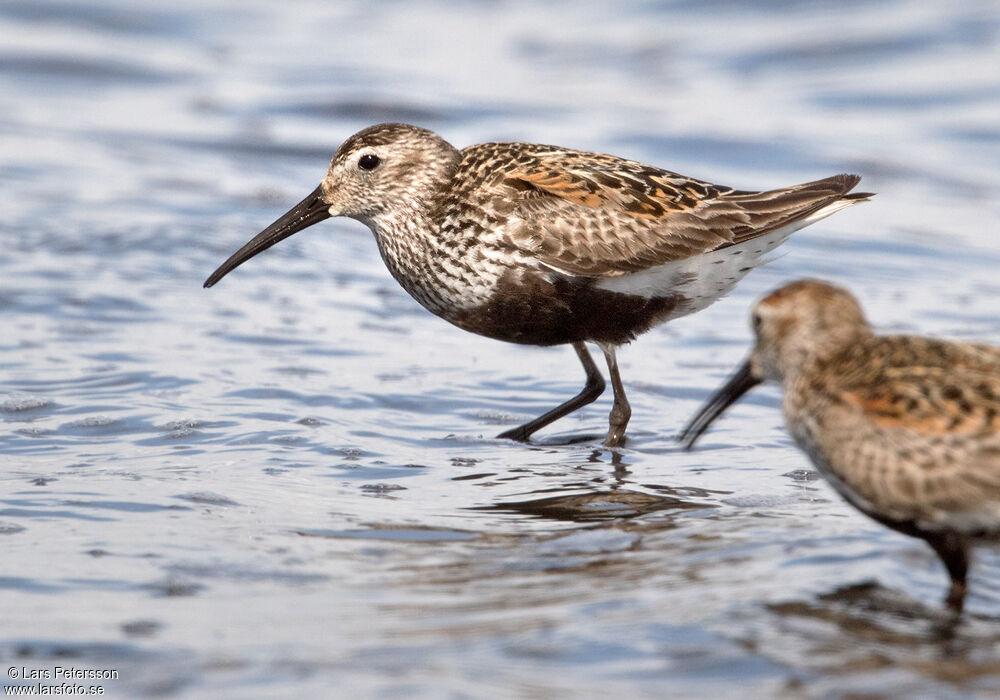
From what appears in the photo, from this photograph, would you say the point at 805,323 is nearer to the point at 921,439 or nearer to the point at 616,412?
the point at 921,439

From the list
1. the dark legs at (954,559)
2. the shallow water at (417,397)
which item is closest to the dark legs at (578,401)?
the shallow water at (417,397)

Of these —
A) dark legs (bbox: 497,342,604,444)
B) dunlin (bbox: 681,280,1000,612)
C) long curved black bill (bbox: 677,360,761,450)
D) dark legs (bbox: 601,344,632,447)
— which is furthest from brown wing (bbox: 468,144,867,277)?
dunlin (bbox: 681,280,1000,612)

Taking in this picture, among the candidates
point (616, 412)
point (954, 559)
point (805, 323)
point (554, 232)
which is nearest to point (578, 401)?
point (616, 412)

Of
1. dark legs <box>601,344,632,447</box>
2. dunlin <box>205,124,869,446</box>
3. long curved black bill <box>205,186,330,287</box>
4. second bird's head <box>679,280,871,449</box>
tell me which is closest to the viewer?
second bird's head <box>679,280,871,449</box>

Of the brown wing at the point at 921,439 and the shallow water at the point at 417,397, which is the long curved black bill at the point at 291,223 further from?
the brown wing at the point at 921,439

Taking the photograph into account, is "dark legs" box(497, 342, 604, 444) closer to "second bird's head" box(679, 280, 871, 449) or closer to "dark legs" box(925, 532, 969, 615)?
"second bird's head" box(679, 280, 871, 449)

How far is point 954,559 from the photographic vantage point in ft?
17.8

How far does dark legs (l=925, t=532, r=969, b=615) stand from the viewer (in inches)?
210

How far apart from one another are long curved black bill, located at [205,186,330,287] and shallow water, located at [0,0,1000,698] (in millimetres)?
665

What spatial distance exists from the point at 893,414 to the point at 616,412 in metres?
3.22

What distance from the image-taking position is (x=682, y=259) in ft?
27.1

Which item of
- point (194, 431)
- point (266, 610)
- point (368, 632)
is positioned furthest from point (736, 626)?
point (194, 431)

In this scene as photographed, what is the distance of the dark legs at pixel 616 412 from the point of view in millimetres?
8219

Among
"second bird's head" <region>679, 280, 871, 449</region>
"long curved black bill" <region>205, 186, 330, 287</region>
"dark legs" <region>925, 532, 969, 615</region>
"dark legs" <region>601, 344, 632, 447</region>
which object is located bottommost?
"dark legs" <region>925, 532, 969, 615</region>
